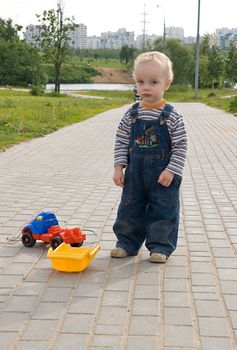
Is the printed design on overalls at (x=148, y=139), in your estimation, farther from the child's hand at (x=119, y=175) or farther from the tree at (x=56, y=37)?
the tree at (x=56, y=37)

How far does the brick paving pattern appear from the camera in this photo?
2971mm

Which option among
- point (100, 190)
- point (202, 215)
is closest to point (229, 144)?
point (100, 190)

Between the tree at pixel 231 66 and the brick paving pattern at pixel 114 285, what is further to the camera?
the tree at pixel 231 66

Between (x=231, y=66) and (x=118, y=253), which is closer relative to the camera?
(x=118, y=253)

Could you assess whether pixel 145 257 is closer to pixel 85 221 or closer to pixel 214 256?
pixel 214 256

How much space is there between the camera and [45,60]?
5050cm

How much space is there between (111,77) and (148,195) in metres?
83.0

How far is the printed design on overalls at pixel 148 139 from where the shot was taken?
155 inches

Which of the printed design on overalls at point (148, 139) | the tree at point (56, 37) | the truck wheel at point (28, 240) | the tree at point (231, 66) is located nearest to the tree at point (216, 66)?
the tree at point (231, 66)

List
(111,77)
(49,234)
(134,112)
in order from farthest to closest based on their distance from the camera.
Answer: (111,77)
(49,234)
(134,112)

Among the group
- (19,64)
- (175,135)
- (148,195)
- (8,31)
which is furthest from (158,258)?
(8,31)

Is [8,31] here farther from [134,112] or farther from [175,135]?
[175,135]

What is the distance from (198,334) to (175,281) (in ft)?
2.66

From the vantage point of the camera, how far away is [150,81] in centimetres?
390
